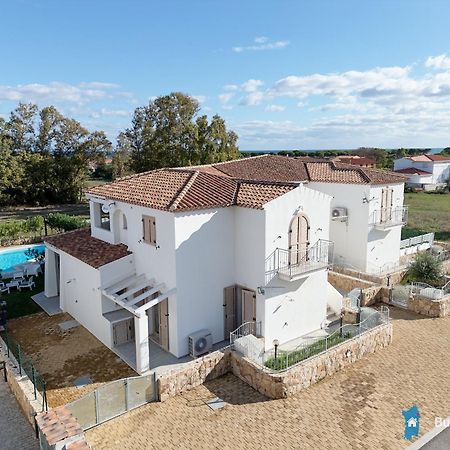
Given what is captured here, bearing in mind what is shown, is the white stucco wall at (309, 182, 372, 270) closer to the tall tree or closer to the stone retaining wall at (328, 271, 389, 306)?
the stone retaining wall at (328, 271, 389, 306)

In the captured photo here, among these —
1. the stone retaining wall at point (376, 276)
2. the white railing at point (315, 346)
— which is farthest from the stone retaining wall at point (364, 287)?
the white railing at point (315, 346)

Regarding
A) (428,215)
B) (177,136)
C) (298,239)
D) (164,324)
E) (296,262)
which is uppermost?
(177,136)

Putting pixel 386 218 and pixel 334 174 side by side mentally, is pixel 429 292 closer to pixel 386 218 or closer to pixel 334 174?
pixel 386 218

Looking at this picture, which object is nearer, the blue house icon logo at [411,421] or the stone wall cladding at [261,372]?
the blue house icon logo at [411,421]

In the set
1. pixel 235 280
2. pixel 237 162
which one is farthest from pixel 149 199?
pixel 237 162

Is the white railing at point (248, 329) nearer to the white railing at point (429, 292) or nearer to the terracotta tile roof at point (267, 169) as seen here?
the white railing at point (429, 292)

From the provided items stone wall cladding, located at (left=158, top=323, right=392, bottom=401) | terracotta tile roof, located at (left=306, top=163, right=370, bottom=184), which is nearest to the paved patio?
stone wall cladding, located at (left=158, top=323, right=392, bottom=401)

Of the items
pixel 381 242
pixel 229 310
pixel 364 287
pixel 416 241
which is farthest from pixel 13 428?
pixel 416 241
